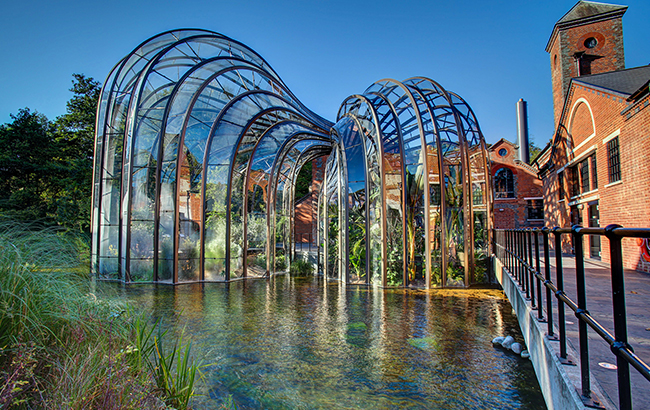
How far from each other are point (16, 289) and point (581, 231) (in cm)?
377

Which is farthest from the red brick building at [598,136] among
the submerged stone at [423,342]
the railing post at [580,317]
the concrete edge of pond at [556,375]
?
the railing post at [580,317]

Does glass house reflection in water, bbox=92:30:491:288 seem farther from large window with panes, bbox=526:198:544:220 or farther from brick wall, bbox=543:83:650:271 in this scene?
large window with panes, bbox=526:198:544:220

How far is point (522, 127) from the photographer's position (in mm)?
25500

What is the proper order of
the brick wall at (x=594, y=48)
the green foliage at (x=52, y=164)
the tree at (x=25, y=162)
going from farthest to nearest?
the brick wall at (x=594, y=48) < the tree at (x=25, y=162) < the green foliage at (x=52, y=164)

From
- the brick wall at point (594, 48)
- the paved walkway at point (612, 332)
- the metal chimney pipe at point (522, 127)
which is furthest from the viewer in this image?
the metal chimney pipe at point (522, 127)

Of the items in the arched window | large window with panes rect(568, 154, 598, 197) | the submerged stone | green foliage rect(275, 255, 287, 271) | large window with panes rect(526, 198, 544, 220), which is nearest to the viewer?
the submerged stone

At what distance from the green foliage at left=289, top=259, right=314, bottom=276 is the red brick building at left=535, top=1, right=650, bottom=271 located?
964 centimetres

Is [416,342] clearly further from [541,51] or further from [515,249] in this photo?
[541,51]

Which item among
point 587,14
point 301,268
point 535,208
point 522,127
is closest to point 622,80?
point 301,268

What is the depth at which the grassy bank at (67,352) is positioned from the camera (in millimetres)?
2393

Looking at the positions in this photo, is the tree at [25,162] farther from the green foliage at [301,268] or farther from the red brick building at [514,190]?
the red brick building at [514,190]

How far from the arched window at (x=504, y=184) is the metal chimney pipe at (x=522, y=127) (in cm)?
219

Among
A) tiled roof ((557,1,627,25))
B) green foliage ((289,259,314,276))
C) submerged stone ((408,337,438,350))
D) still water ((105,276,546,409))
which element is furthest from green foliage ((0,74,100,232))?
tiled roof ((557,1,627,25))

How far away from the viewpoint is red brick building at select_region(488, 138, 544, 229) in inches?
1081
